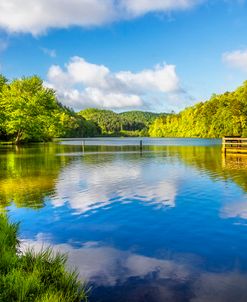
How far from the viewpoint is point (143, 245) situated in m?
9.79

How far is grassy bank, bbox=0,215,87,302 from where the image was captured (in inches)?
234

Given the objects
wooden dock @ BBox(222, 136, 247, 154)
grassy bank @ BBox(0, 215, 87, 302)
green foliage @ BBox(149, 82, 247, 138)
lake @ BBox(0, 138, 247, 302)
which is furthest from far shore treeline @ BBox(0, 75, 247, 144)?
grassy bank @ BBox(0, 215, 87, 302)

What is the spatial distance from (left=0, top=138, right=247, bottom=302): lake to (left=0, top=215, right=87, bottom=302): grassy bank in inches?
19.7

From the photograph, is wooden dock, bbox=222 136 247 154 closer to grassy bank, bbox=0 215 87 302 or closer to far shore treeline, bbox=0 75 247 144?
far shore treeline, bbox=0 75 247 144

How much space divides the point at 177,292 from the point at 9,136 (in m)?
84.7

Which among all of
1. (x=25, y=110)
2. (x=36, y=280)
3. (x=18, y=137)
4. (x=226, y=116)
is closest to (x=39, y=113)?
(x=25, y=110)

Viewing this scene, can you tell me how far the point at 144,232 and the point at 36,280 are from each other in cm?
528

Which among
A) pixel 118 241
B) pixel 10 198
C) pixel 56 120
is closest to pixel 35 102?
pixel 56 120

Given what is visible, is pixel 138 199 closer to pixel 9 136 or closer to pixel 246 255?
pixel 246 255

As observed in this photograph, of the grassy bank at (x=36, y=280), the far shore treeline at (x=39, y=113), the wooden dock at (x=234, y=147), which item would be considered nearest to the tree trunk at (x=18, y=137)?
the far shore treeline at (x=39, y=113)

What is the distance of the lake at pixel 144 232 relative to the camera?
725cm

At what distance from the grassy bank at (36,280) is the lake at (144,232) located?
500mm

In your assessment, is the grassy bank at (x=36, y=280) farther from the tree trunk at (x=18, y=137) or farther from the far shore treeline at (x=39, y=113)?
the tree trunk at (x=18, y=137)

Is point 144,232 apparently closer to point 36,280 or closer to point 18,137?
point 36,280
